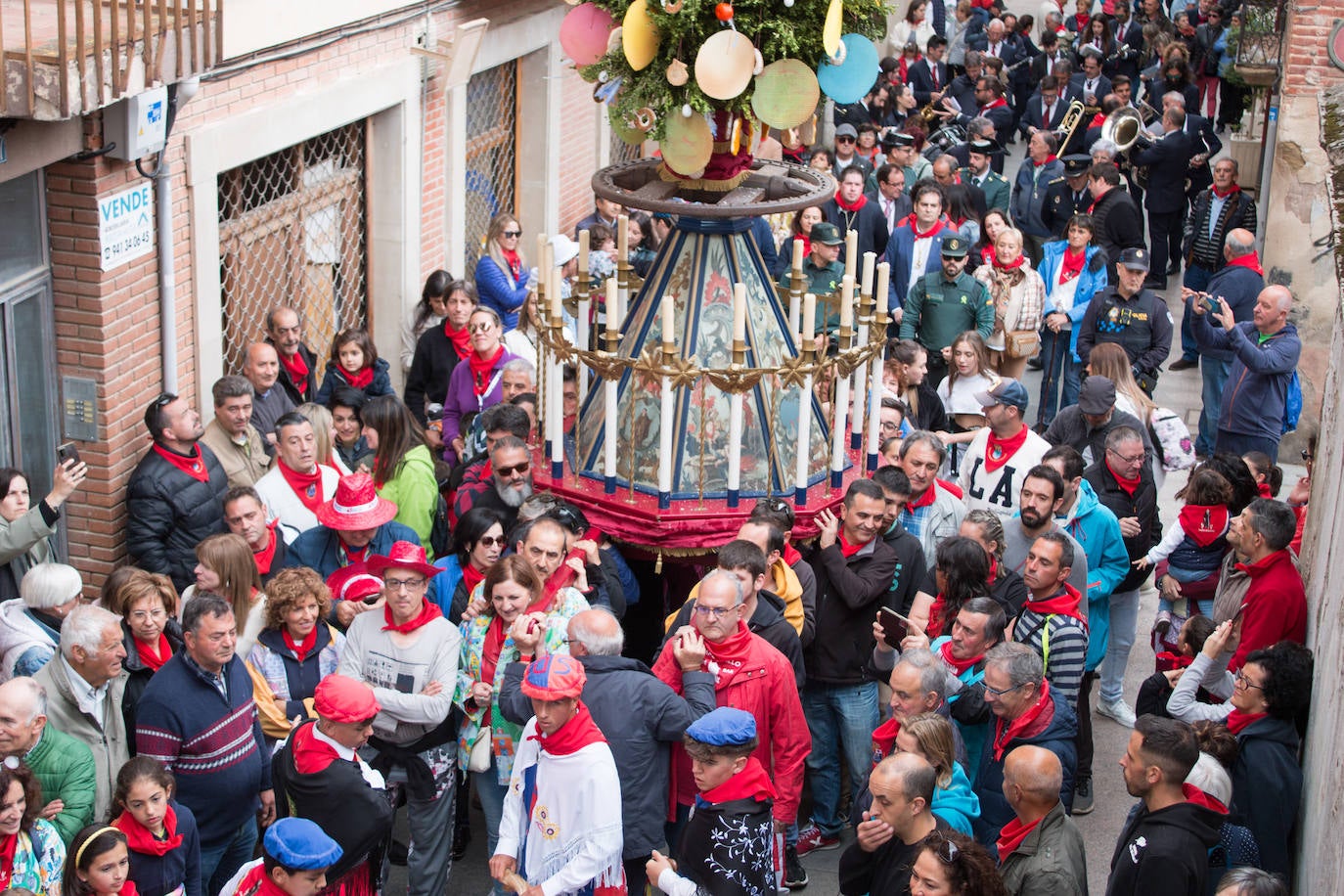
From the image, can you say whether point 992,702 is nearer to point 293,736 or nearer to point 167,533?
point 293,736

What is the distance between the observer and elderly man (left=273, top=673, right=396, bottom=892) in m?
5.79

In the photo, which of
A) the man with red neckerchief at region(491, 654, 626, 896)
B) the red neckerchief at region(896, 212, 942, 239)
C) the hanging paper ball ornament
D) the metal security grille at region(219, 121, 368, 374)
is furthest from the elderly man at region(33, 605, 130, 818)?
the red neckerchief at region(896, 212, 942, 239)

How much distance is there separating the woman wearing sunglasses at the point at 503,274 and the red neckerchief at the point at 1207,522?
17.2ft

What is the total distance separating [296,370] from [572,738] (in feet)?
15.7

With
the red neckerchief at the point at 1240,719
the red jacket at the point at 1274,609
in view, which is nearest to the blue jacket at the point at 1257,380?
the red jacket at the point at 1274,609

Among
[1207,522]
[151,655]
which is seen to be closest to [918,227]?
[1207,522]

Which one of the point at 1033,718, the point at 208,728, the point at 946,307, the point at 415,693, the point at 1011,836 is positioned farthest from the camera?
the point at 946,307

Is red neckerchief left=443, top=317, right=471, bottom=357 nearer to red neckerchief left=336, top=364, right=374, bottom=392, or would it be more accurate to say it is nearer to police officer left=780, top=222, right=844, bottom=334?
red neckerchief left=336, top=364, right=374, bottom=392

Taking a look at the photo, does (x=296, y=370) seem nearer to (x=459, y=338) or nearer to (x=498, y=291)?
(x=459, y=338)

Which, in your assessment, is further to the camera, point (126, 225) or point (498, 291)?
point (498, 291)

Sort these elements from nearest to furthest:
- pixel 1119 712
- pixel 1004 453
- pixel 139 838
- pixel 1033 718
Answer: pixel 139 838
pixel 1033 718
pixel 1004 453
pixel 1119 712

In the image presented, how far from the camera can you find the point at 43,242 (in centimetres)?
836

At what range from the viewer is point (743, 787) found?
562cm

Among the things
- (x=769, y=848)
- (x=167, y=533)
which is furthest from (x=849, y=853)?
(x=167, y=533)
